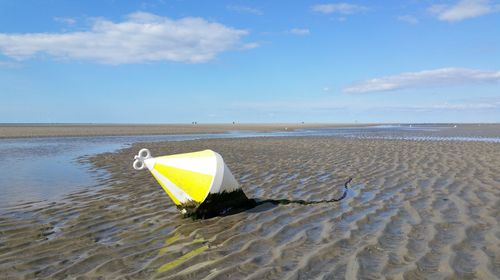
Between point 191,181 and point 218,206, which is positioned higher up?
point 191,181

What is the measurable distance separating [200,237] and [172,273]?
1.38 meters

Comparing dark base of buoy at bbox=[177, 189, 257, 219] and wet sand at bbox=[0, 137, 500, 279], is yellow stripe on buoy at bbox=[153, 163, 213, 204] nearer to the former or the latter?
dark base of buoy at bbox=[177, 189, 257, 219]

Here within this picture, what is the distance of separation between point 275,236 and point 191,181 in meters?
1.93

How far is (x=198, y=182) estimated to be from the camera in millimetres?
6988

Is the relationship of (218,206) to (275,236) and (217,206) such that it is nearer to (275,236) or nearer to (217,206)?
(217,206)

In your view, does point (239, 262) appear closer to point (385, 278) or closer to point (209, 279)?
point (209, 279)

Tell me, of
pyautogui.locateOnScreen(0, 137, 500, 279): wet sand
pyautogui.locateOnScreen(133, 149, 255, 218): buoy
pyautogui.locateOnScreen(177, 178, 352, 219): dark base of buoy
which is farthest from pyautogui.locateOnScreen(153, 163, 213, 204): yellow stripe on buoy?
pyautogui.locateOnScreen(0, 137, 500, 279): wet sand

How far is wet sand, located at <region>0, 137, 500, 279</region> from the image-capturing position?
4527 mm

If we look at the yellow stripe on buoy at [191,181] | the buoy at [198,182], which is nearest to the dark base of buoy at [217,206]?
the buoy at [198,182]

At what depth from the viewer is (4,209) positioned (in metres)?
7.84

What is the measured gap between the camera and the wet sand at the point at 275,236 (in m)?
4.53

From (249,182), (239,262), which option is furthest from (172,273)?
(249,182)

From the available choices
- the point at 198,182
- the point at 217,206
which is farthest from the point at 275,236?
the point at 198,182

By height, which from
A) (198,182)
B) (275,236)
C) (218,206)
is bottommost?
(275,236)
